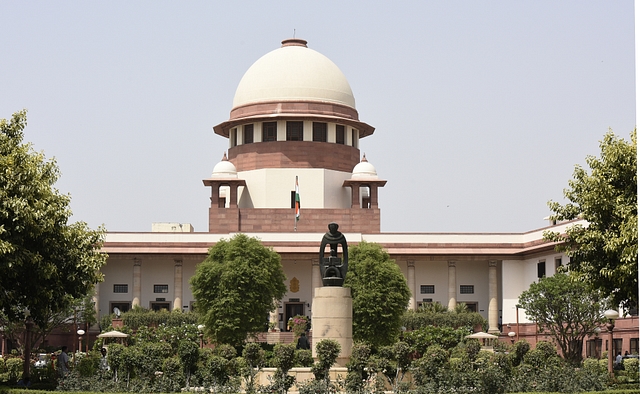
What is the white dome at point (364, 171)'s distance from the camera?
69750 millimetres

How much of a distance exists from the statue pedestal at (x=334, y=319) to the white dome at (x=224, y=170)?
38.4m

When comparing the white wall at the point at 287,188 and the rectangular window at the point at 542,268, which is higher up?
the white wall at the point at 287,188

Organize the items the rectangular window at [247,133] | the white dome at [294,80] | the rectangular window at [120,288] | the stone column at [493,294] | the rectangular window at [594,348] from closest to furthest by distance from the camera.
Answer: the rectangular window at [594,348]
the stone column at [493,294]
the rectangular window at [120,288]
the white dome at [294,80]
the rectangular window at [247,133]

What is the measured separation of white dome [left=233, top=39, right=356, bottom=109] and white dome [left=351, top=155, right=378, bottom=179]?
14.8 ft

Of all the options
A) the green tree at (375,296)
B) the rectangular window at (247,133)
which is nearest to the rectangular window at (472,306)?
the green tree at (375,296)

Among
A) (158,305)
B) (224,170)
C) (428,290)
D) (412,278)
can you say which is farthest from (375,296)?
(158,305)

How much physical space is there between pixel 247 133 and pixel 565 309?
28.2 meters

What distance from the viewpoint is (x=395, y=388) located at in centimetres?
2608

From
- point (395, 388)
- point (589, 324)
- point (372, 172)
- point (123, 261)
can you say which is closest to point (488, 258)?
point (372, 172)

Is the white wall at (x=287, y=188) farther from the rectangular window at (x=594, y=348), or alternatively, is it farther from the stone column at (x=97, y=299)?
the rectangular window at (x=594, y=348)

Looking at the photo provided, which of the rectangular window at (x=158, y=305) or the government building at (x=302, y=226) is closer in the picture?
the government building at (x=302, y=226)

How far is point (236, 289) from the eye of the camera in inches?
2085

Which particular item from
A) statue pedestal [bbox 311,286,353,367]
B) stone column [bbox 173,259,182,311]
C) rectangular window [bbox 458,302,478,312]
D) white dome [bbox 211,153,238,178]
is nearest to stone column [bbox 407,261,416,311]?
rectangular window [bbox 458,302,478,312]

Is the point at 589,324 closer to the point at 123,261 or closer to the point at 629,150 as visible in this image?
the point at 629,150
